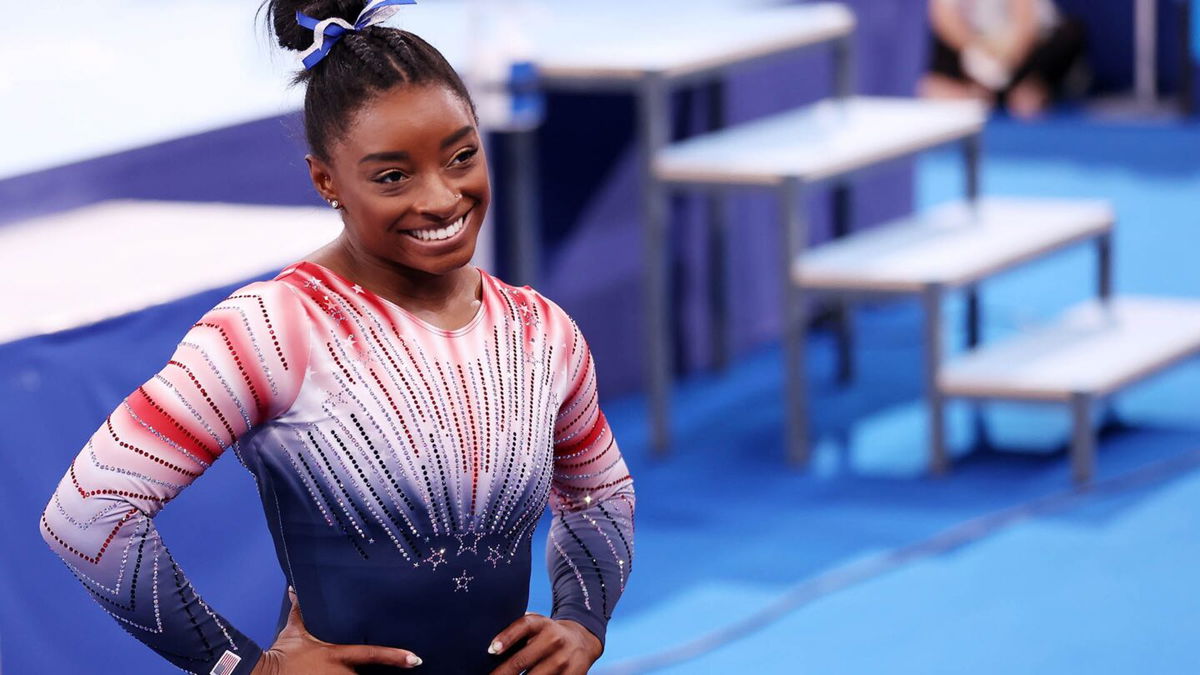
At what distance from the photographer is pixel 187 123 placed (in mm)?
3307

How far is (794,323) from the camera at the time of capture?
14.6 feet

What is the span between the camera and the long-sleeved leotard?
1.43m

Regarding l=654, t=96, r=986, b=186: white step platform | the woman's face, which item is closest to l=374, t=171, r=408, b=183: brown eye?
the woman's face

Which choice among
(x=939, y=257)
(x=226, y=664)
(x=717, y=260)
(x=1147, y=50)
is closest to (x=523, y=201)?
(x=717, y=260)

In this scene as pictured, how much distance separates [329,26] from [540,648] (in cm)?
55

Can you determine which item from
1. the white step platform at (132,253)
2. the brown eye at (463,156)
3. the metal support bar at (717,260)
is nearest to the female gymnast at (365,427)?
the brown eye at (463,156)

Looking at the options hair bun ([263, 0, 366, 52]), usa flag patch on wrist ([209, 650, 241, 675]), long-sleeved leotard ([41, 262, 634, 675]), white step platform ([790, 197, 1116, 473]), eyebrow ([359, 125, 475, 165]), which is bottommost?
white step platform ([790, 197, 1116, 473])

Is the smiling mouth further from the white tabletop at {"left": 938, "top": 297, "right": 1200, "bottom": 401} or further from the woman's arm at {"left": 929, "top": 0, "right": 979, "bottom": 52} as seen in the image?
the woman's arm at {"left": 929, "top": 0, "right": 979, "bottom": 52}

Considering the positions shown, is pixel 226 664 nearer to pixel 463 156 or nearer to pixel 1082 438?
pixel 463 156

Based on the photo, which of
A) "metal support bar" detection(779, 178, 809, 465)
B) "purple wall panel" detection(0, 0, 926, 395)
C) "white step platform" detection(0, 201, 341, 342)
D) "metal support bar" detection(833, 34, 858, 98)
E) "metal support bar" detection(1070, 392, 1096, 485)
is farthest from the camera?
"metal support bar" detection(833, 34, 858, 98)

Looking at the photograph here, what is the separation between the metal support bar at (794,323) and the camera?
172 inches

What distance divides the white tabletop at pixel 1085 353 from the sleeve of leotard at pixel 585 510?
278 centimetres

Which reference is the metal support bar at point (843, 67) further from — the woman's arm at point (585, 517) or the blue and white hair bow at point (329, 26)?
the blue and white hair bow at point (329, 26)

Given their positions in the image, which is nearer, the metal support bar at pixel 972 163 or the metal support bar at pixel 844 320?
the metal support bar at pixel 972 163
